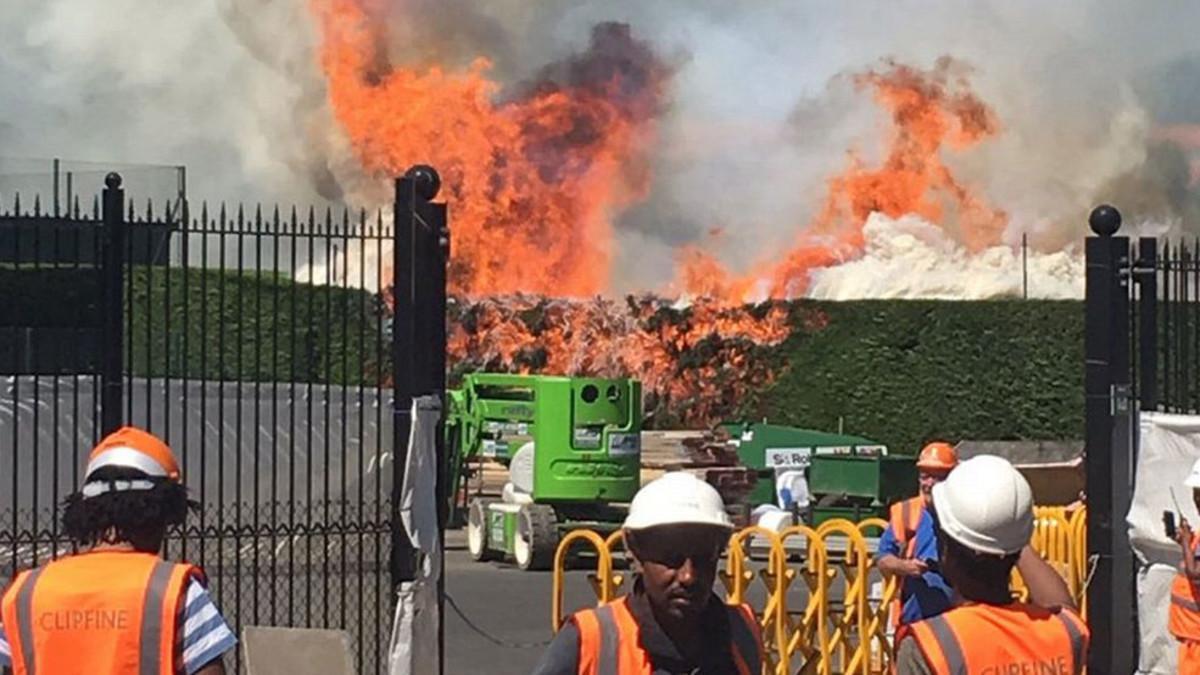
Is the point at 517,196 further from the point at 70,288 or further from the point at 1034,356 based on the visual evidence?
the point at 70,288

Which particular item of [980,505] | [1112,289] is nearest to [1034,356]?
[1112,289]

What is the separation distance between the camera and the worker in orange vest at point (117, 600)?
4117 mm

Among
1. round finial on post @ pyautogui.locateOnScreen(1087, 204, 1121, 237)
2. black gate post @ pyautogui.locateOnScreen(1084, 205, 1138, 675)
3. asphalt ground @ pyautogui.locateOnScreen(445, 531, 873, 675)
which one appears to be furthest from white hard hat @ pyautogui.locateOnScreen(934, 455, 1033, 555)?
asphalt ground @ pyautogui.locateOnScreen(445, 531, 873, 675)

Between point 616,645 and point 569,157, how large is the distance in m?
35.5

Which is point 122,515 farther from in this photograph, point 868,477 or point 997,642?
point 868,477

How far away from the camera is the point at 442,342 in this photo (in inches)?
343

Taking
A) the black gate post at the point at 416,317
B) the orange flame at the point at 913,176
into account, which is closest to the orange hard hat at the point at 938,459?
the black gate post at the point at 416,317

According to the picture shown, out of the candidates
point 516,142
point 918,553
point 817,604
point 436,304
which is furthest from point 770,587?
point 516,142

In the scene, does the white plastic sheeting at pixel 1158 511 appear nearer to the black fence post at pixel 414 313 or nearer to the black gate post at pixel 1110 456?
the black gate post at pixel 1110 456

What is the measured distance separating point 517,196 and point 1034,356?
534 inches

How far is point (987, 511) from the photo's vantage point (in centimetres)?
393

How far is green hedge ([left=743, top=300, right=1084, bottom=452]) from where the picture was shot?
88.6 feet

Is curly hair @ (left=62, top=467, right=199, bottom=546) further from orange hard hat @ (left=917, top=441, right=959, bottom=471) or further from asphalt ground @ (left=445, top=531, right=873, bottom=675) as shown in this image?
asphalt ground @ (left=445, top=531, right=873, bottom=675)

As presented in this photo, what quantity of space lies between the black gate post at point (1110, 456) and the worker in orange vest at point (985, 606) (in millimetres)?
5945
